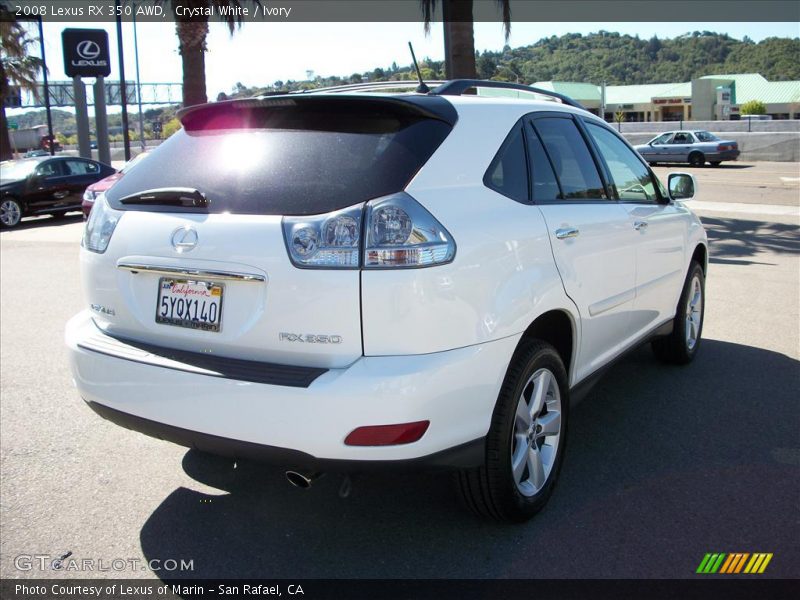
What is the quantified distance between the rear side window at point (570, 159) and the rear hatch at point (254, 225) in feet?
2.81

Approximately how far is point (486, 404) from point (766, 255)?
29.7 ft

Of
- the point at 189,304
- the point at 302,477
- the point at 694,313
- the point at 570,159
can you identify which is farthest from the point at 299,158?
the point at 694,313

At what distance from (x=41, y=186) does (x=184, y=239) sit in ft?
56.2

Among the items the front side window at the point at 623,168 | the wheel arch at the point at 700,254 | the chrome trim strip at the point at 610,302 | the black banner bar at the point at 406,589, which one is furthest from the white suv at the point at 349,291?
the wheel arch at the point at 700,254

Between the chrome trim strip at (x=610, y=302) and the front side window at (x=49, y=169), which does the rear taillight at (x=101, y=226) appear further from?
the front side window at (x=49, y=169)

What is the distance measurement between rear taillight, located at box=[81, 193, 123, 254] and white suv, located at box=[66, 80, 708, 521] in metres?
0.01

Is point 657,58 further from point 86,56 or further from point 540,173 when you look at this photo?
point 540,173

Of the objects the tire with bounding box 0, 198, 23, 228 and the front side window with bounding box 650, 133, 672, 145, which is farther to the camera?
the front side window with bounding box 650, 133, 672, 145

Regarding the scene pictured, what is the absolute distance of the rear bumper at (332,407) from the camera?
104 inches

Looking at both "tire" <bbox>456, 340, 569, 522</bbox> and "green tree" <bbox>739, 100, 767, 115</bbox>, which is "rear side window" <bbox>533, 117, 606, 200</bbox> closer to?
"tire" <bbox>456, 340, 569, 522</bbox>

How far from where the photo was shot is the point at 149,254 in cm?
308

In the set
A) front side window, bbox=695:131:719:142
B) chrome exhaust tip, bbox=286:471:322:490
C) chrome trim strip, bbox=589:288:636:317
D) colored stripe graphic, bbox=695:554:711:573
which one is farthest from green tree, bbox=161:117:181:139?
front side window, bbox=695:131:719:142

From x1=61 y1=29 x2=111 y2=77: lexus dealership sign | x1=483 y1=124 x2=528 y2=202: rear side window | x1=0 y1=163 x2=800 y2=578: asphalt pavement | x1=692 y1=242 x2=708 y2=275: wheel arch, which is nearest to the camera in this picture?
x1=0 y1=163 x2=800 y2=578: asphalt pavement

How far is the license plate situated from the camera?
9.60 ft
